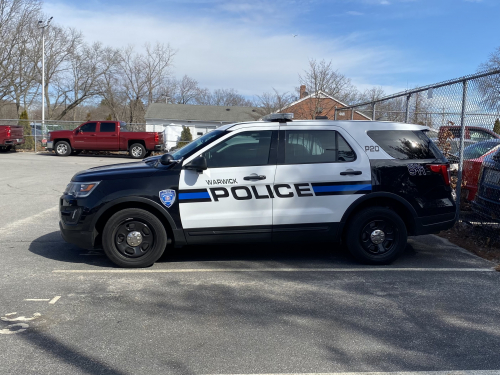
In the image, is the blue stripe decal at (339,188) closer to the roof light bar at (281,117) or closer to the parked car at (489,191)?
the roof light bar at (281,117)

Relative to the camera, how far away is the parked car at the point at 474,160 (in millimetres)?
7815

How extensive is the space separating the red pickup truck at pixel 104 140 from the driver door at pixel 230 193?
1918 centimetres

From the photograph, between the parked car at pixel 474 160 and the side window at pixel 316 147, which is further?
the parked car at pixel 474 160

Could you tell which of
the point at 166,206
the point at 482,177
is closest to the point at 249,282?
the point at 166,206

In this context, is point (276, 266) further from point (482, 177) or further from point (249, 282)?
point (482, 177)

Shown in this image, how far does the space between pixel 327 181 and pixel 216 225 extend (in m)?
1.47

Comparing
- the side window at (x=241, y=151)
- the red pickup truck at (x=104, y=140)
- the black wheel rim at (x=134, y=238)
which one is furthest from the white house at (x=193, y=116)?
the black wheel rim at (x=134, y=238)

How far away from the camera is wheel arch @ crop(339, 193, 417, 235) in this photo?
5.70 metres

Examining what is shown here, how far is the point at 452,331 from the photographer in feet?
12.9

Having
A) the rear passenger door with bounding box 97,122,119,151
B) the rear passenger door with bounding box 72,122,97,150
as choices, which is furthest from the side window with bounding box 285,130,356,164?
the rear passenger door with bounding box 72,122,97,150

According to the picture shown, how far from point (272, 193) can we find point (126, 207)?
179 cm

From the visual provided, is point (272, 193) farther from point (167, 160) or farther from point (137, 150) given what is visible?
point (137, 150)

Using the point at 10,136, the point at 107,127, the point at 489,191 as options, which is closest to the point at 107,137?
the point at 107,127

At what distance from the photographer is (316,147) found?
18.8 feet
